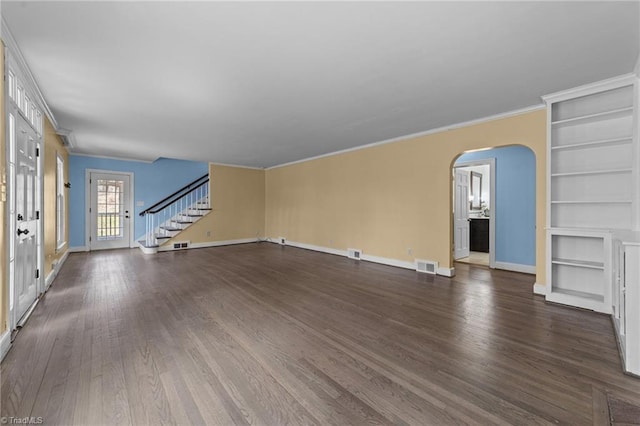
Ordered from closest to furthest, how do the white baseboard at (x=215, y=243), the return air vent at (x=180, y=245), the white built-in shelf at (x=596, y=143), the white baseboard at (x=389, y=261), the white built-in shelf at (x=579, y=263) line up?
the white built-in shelf at (x=596, y=143) < the white built-in shelf at (x=579, y=263) < the white baseboard at (x=389, y=261) < the white baseboard at (x=215, y=243) < the return air vent at (x=180, y=245)

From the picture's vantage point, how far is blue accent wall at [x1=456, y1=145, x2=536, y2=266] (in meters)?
5.16

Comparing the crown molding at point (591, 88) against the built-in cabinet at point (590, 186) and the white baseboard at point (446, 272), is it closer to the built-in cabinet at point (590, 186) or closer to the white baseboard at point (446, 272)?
the built-in cabinet at point (590, 186)

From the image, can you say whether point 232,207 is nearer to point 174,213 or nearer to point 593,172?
point 174,213

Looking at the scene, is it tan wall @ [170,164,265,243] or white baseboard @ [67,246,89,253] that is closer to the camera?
white baseboard @ [67,246,89,253]

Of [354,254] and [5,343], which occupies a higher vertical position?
[354,254]

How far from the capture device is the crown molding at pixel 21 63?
218cm

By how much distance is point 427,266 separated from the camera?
5051 millimetres

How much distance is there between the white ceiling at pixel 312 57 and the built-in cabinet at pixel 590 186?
1.48 feet

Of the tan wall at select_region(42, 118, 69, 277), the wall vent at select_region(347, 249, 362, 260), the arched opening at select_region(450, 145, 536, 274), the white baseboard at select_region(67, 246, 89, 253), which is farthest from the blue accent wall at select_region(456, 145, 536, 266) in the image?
the white baseboard at select_region(67, 246, 89, 253)

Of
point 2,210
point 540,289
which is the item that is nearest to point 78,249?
point 2,210

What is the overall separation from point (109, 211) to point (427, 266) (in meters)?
8.55

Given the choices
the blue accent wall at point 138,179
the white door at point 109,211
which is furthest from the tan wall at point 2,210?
the white door at point 109,211

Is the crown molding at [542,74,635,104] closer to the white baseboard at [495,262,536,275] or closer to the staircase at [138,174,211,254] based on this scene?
the white baseboard at [495,262,536,275]

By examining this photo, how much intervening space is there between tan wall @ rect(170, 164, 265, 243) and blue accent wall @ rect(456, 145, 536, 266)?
6.93m
